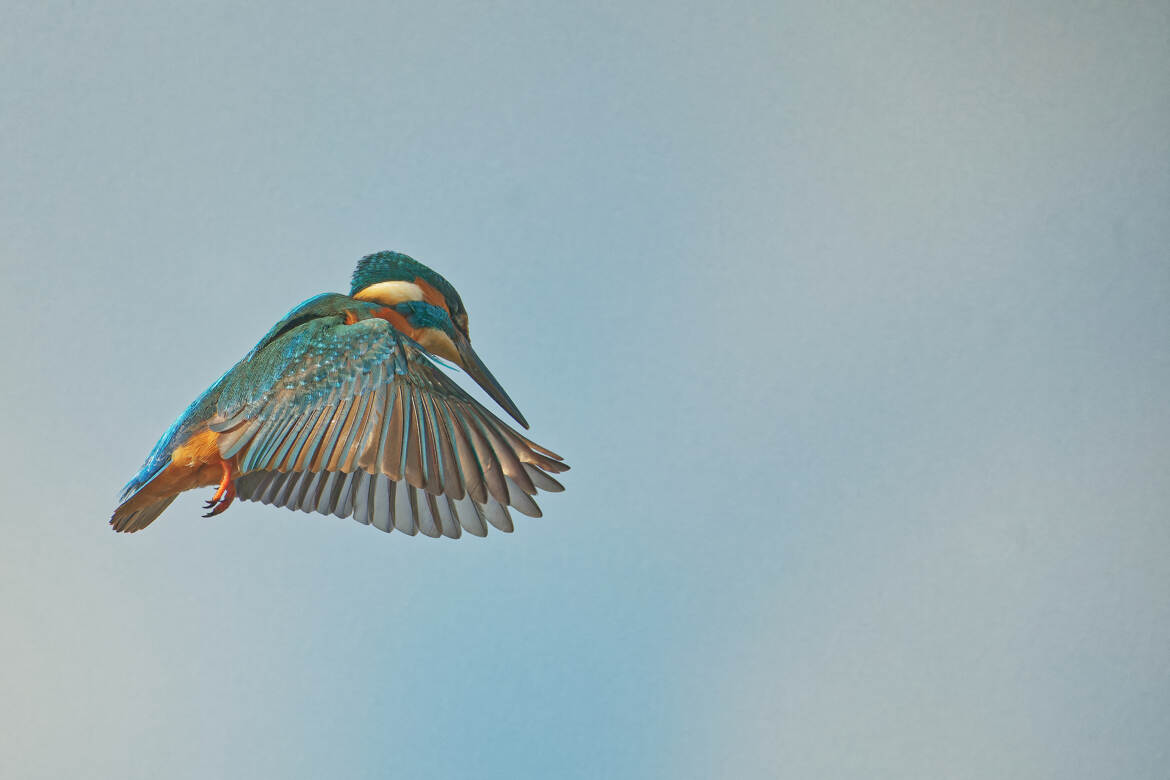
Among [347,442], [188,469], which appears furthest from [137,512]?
[347,442]

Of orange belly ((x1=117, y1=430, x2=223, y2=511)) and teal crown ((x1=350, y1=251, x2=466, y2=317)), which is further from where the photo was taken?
teal crown ((x1=350, y1=251, x2=466, y2=317))

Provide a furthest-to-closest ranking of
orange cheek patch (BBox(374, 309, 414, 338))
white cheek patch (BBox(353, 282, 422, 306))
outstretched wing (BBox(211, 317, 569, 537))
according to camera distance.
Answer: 1. white cheek patch (BBox(353, 282, 422, 306))
2. orange cheek patch (BBox(374, 309, 414, 338))
3. outstretched wing (BBox(211, 317, 569, 537))

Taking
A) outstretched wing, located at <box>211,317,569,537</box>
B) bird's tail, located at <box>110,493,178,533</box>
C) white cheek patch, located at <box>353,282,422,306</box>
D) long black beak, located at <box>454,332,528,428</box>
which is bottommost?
bird's tail, located at <box>110,493,178,533</box>

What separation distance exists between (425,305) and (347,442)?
2.69 ft

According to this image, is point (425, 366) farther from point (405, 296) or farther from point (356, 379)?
point (405, 296)

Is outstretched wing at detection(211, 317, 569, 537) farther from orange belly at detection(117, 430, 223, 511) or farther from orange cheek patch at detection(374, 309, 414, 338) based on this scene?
orange cheek patch at detection(374, 309, 414, 338)

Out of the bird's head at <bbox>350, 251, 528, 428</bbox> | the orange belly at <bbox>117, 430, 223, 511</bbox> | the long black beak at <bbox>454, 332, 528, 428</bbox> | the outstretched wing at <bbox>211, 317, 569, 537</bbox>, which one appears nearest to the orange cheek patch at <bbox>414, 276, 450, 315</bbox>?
the bird's head at <bbox>350, 251, 528, 428</bbox>

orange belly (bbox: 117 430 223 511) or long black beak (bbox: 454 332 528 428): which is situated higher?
long black beak (bbox: 454 332 528 428)

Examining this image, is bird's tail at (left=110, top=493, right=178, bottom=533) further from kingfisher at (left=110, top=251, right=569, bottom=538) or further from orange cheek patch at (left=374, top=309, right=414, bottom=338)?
orange cheek patch at (left=374, top=309, right=414, bottom=338)

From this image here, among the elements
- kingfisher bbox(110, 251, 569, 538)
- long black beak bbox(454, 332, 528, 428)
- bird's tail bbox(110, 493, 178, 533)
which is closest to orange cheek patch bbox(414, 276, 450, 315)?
long black beak bbox(454, 332, 528, 428)

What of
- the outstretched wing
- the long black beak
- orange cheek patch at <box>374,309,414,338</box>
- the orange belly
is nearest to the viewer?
the outstretched wing

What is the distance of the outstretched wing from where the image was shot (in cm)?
253

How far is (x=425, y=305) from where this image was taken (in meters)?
3.29

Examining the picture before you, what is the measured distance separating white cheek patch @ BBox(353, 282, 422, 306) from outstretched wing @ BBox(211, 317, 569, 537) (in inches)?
16.2
